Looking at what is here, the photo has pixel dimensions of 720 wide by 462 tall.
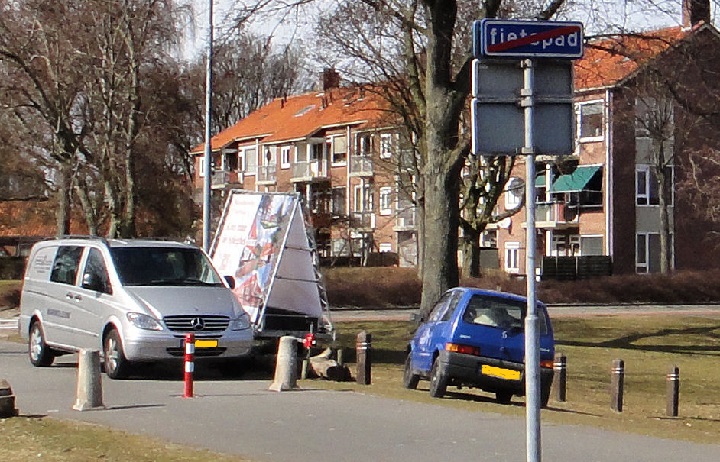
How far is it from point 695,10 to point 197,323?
12.4m

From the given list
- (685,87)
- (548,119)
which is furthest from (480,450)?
(685,87)

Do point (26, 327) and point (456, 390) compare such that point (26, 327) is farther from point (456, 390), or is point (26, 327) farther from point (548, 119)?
point (548, 119)

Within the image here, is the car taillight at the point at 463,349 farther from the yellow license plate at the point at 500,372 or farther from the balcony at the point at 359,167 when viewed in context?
the balcony at the point at 359,167

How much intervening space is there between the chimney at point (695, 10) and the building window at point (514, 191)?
90.2 ft

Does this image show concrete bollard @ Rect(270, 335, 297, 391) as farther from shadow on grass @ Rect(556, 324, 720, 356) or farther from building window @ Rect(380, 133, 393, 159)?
building window @ Rect(380, 133, 393, 159)

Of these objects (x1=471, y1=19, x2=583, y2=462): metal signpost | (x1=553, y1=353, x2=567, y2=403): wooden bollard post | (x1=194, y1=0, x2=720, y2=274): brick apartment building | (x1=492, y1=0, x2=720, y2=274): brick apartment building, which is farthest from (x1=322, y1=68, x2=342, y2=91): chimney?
(x1=471, y1=19, x2=583, y2=462): metal signpost

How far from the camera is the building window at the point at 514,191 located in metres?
56.2

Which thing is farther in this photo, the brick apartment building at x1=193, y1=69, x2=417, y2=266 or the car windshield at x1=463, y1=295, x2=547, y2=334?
the brick apartment building at x1=193, y1=69, x2=417, y2=266

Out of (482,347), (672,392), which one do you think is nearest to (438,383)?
(482,347)

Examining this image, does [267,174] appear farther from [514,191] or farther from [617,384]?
[617,384]

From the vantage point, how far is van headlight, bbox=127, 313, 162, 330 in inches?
706

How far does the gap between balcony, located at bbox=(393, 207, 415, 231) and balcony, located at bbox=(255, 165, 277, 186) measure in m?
13.3

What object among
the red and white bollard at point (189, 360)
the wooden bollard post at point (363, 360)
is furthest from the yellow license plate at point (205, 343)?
the red and white bollard at point (189, 360)

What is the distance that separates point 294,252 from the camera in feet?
72.2
